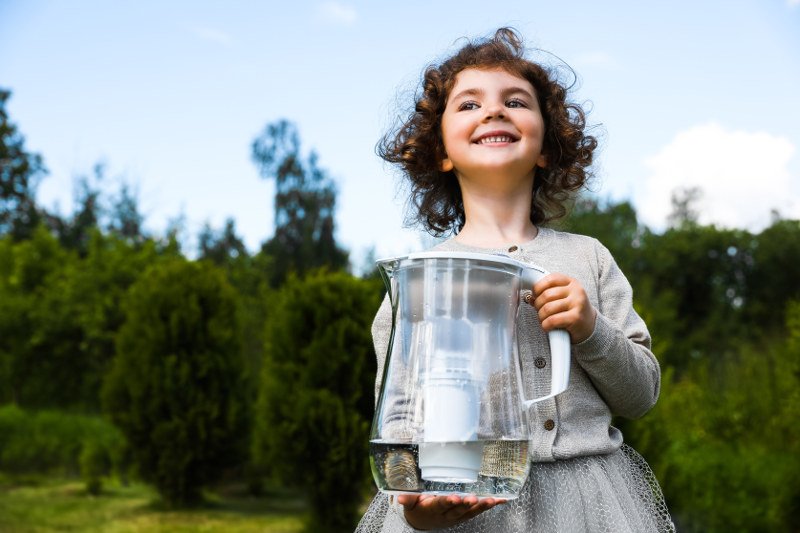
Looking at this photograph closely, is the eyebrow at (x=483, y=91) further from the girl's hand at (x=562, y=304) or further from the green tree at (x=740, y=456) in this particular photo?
the green tree at (x=740, y=456)

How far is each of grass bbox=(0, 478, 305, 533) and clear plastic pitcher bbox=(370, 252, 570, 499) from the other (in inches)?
267

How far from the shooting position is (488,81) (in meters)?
1.87

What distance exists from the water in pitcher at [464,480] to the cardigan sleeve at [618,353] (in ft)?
0.89

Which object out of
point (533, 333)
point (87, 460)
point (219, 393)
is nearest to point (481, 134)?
point (533, 333)

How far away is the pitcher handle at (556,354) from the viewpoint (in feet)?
4.57

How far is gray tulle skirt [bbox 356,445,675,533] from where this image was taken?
5.06ft

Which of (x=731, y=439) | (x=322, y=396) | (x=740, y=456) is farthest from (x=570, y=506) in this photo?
(x=731, y=439)

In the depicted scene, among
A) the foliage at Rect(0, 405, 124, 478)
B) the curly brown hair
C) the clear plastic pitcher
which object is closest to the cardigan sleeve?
the clear plastic pitcher

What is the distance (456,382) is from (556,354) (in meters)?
0.21

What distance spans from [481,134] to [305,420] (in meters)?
5.65

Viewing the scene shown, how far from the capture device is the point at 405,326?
4.73 ft

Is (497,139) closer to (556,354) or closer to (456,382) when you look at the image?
(556,354)

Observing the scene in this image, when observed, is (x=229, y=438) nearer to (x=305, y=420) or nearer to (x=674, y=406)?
(x=305, y=420)

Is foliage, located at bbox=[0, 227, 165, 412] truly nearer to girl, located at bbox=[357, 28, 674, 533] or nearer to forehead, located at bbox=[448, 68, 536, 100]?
girl, located at bbox=[357, 28, 674, 533]
